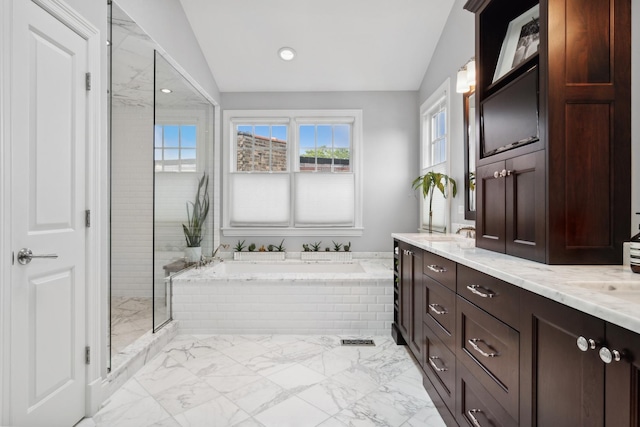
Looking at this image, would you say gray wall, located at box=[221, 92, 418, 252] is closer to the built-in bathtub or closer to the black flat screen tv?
the built-in bathtub

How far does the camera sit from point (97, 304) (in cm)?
185

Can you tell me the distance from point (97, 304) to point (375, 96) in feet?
11.6

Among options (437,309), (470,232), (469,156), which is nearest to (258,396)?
(437,309)

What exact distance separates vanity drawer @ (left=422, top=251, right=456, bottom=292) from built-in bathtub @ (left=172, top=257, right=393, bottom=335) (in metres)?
1.06

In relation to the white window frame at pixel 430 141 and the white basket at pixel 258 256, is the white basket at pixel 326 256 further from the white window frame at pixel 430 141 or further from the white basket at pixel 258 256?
the white window frame at pixel 430 141

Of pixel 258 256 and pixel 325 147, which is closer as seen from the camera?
pixel 258 256

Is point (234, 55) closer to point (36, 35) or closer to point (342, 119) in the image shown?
point (342, 119)

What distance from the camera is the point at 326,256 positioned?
3996 millimetres

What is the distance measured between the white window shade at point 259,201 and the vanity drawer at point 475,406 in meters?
2.89

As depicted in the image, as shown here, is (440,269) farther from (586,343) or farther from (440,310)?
(586,343)

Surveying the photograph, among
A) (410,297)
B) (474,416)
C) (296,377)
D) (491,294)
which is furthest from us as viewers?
(410,297)

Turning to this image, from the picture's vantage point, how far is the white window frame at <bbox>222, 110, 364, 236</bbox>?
4062mm

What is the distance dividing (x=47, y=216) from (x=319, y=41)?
287cm

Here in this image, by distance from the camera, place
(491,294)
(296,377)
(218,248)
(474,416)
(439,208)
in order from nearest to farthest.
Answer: (491,294), (474,416), (296,377), (439,208), (218,248)
